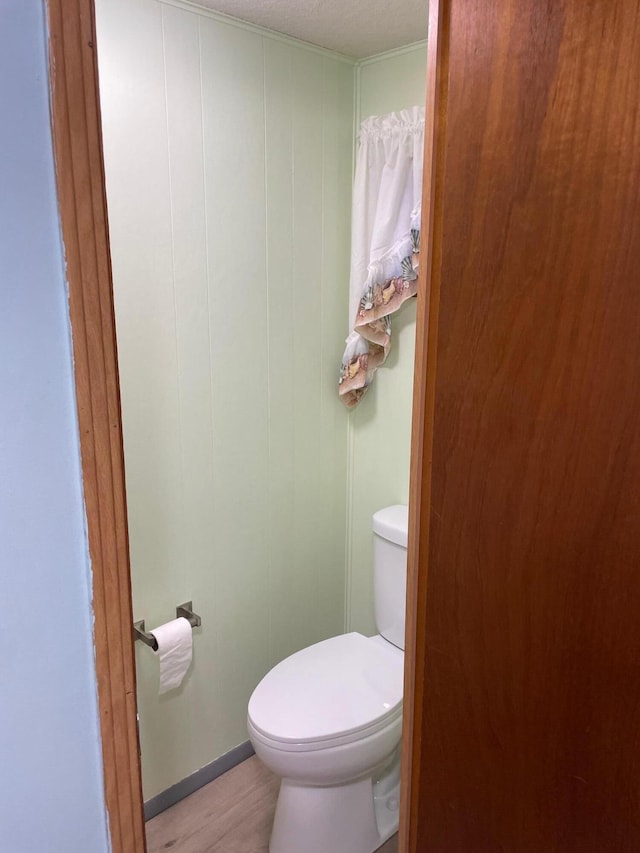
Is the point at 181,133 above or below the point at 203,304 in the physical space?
above

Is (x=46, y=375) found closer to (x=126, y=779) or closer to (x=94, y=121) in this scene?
(x=94, y=121)

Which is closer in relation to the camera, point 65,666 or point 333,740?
point 65,666

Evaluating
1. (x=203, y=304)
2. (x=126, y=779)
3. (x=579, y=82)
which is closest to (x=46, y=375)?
(x=126, y=779)

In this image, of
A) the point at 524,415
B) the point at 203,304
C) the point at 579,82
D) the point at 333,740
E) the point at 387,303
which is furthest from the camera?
the point at 387,303

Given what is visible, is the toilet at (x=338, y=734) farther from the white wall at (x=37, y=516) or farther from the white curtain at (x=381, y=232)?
the white wall at (x=37, y=516)

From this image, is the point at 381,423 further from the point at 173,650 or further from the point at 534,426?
the point at 534,426

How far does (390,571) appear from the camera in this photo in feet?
6.77

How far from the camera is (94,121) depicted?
731 millimetres

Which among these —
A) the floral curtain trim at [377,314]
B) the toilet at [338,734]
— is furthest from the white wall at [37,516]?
the floral curtain trim at [377,314]

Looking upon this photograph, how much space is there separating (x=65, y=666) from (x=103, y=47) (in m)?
1.41

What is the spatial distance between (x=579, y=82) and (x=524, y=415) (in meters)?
0.38

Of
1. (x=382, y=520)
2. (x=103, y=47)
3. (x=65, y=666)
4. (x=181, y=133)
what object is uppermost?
(x=103, y=47)

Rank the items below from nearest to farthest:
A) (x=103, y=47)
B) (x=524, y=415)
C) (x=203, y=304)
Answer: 1. (x=524, y=415)
2. (x=103, y=47)
3. (x=203, y=304)

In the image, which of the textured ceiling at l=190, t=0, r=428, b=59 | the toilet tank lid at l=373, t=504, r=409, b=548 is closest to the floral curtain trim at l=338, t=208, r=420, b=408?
the toilet tank lid at l=373, t=504, r=409, b=548
